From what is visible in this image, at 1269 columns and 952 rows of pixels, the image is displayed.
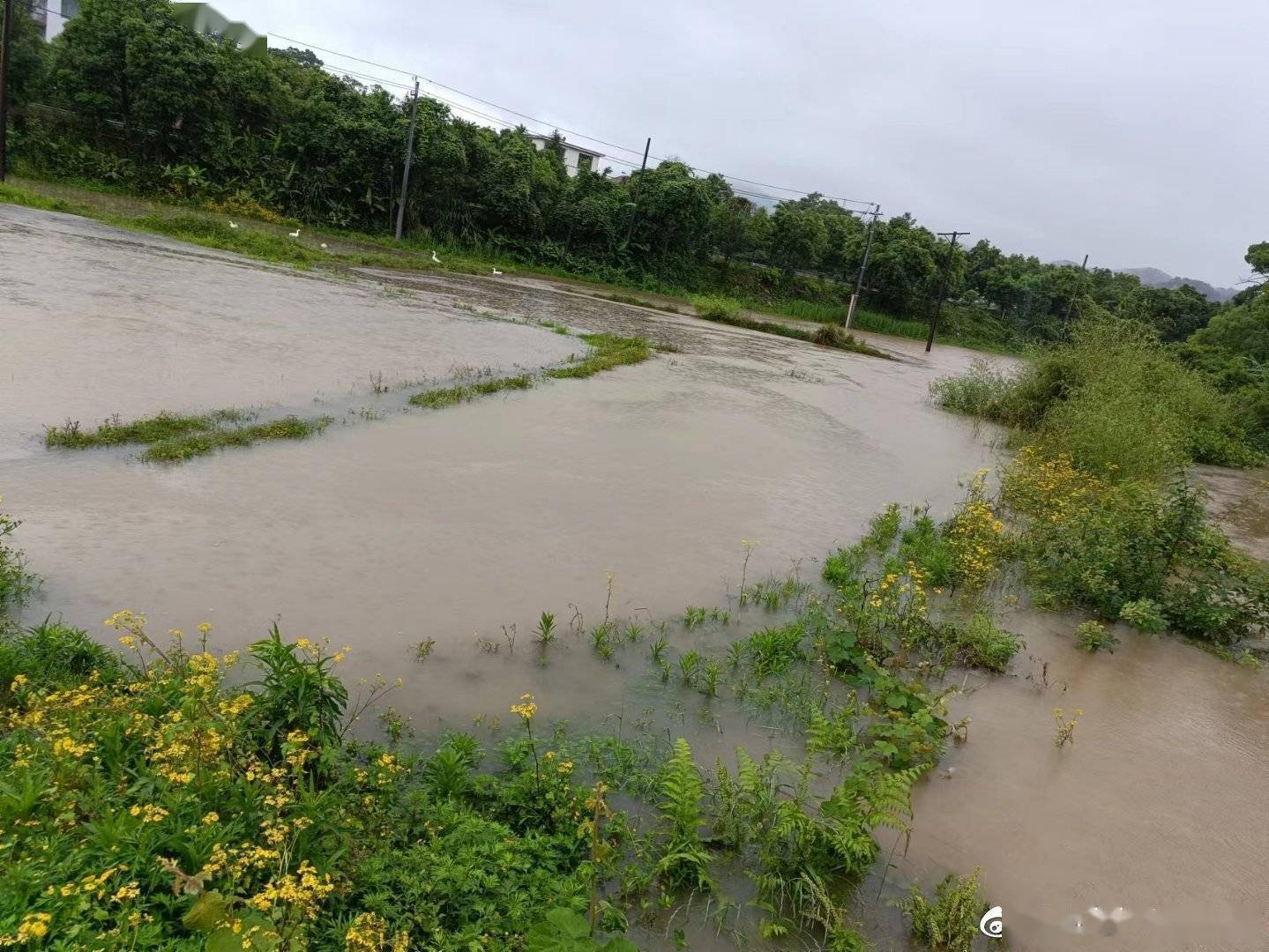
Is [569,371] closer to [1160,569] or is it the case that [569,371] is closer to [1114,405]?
[1114,405]

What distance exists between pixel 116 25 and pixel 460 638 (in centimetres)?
2799

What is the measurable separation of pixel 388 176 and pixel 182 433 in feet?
84.9

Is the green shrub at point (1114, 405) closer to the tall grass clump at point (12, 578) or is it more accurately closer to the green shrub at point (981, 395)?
the green shrub at point (981, 395)

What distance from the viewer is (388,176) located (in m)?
30.2

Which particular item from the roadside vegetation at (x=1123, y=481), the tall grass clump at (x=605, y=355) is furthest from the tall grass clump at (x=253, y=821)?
the tall grass clump at (x=605, y=355)

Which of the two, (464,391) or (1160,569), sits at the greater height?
(1160,569)

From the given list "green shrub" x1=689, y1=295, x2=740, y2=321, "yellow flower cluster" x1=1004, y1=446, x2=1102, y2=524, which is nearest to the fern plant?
"yellow flower cluster" x1=1004, y1=446, x2=1102, y2=524

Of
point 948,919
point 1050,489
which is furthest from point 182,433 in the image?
point 1050,489

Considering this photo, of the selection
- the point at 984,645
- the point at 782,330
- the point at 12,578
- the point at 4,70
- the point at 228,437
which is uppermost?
the point at 4,70

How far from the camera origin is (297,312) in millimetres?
13953

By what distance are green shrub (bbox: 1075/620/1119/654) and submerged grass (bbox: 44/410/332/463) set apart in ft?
23.7

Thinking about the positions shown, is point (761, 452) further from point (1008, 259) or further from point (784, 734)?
point (1008, 259)

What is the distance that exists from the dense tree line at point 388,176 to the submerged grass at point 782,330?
23.8 feet

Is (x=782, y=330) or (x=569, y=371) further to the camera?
(x=782, y=330)
